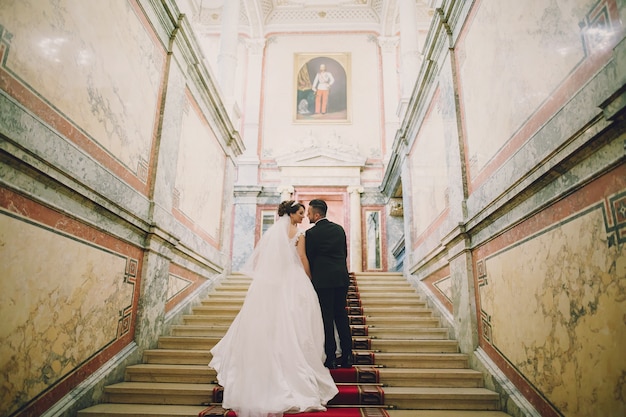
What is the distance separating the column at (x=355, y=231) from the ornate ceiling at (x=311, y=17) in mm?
5323

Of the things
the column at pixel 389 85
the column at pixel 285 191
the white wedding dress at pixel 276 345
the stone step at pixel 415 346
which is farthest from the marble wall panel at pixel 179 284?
the column at pixel 389 85

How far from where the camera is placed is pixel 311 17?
13.2 meters

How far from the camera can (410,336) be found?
4.80m

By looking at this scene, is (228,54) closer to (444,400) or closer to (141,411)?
(141,411)

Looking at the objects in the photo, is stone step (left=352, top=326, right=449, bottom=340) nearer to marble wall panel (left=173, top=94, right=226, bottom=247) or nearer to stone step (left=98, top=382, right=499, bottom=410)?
stone step (left=98, top=382, right=499, bottom=410)

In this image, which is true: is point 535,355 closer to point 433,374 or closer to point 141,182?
point 433,374

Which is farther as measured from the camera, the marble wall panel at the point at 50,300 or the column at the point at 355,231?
the column at the point at 355,231

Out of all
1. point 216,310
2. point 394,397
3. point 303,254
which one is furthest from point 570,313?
point 216,310

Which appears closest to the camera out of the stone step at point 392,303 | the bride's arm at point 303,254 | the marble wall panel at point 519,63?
the marble wall panel at point 519,63

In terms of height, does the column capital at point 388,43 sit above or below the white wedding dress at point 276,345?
above

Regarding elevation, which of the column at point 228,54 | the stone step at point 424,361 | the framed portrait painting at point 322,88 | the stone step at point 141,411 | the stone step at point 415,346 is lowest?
the stone step at point 141,411

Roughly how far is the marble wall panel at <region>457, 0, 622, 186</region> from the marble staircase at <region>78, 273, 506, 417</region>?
1.87 metres

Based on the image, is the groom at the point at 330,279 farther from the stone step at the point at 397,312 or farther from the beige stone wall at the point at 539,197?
the stone step at the point at 397,312

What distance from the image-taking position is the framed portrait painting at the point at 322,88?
1230cm
